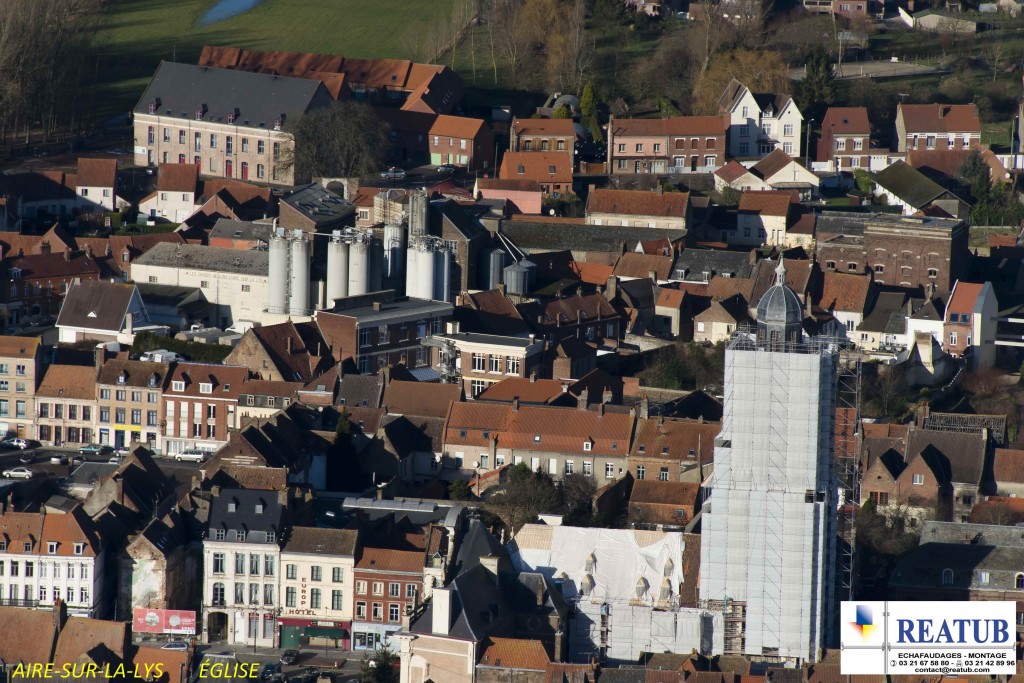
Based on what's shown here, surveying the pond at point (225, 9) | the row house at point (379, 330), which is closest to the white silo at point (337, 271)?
the row house at point (379, 330)

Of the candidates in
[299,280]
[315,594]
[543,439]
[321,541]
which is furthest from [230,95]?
[315,594]

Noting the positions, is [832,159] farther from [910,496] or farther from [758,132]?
[910,496]

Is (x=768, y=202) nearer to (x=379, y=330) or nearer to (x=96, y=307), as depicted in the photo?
(x=379, y=330)

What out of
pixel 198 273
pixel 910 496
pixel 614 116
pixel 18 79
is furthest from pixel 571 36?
pixel 910 496

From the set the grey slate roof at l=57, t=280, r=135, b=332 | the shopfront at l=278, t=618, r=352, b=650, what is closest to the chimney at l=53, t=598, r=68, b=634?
the shopfront at l=278, t=618, r=352, b=650

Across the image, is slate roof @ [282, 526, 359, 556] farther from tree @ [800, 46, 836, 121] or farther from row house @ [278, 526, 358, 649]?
tree @ [800, 46, 836, 121]

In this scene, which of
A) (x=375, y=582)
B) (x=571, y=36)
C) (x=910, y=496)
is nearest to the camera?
(x=375, y=582)

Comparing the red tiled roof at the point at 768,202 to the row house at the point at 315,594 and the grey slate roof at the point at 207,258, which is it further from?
the row house at the point at 315,594
